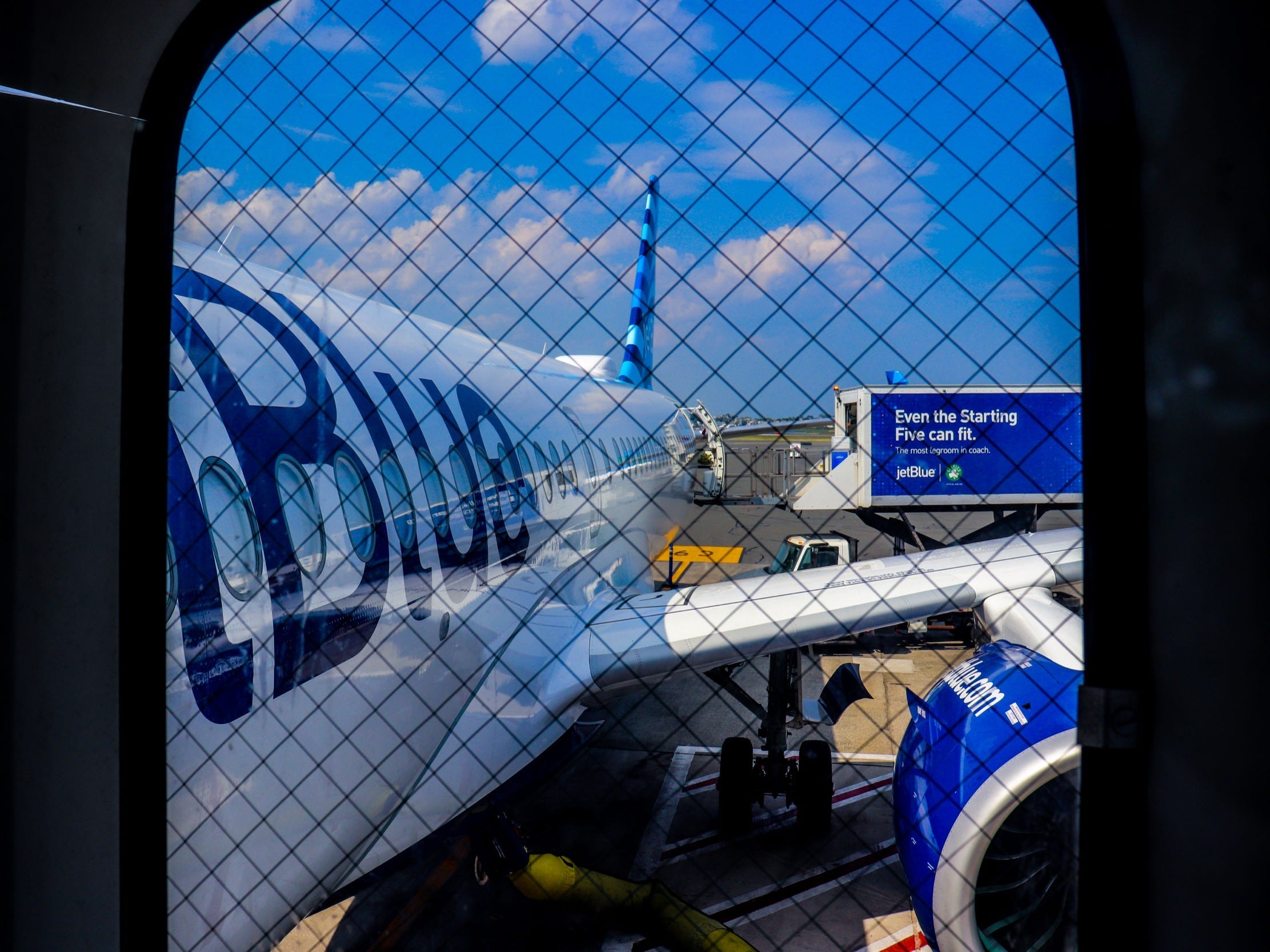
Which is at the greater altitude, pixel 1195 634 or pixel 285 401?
pixel 285 401

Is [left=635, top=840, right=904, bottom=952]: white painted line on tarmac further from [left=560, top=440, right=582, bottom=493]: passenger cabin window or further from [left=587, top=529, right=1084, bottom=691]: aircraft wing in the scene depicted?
[left=560, top=440, right=582, bottom=493]: passenger cabin window

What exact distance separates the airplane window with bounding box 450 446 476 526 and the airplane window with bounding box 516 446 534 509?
57cm

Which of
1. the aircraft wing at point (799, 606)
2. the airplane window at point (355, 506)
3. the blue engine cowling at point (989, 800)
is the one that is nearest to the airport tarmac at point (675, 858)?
the aircraft wing at point (799, 606)

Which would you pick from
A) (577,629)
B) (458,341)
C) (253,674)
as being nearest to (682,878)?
(577,629)

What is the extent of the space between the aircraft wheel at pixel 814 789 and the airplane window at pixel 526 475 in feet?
7.82

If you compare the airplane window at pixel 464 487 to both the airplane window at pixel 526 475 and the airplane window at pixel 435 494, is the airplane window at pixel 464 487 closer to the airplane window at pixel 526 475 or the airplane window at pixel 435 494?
the airplane window at pixel 435 494

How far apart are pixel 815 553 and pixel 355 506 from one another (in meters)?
6.37

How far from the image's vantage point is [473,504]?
346cm

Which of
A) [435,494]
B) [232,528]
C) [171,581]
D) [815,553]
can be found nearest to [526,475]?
[435,494]

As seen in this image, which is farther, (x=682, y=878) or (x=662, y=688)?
(x=662, y=688)

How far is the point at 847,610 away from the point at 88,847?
3575mm

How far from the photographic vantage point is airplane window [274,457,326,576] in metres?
2.27

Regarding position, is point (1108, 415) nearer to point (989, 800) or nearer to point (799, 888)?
point (989, 800)

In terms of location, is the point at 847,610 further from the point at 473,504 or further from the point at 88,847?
the point at 88,847
